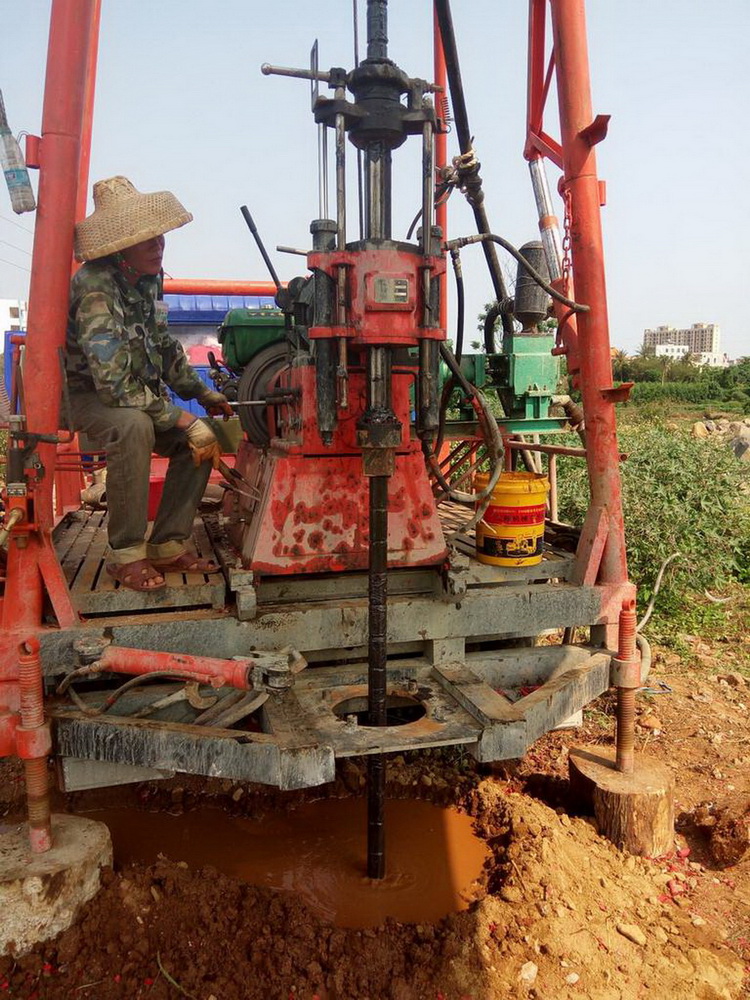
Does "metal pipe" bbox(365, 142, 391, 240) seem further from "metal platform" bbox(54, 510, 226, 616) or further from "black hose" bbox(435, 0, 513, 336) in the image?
"black hose" bbox(435, 0, 513, 336)

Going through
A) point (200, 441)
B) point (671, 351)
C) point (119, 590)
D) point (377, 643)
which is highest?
point (671, 351)

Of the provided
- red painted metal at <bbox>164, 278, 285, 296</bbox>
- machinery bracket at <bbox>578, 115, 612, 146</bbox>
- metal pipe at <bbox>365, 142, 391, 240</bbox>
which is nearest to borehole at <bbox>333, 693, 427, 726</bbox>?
metal pipe at <bbox>365, 142, 391, 240</bbox>

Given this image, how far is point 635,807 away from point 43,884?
2153 millimetres

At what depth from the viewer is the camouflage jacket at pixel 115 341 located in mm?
2961

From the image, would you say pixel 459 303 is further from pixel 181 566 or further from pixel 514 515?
pixel 181 566

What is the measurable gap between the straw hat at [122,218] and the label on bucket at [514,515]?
1.73m

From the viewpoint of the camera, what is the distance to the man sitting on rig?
3.00 metres

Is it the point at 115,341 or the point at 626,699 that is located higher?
the point at 115,341

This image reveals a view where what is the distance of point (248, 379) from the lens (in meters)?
4.11

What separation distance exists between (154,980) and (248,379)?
8.65 feet

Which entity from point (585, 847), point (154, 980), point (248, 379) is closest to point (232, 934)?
point (154, 980)

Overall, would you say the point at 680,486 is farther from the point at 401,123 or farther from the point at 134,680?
the point at 134,680

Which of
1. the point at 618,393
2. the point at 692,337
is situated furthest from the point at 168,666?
the point at 692,337

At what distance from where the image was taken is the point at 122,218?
3.05 meters
